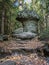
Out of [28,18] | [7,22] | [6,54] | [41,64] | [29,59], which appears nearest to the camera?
[41,64]

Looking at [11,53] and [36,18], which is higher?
[36,18]

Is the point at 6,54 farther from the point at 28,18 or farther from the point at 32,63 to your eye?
the point at 28,18

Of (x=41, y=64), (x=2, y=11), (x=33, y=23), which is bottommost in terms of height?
(x=41, y=64)

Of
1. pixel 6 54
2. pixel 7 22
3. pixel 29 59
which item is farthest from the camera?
pixel 7 22

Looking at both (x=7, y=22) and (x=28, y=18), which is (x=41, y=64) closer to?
(x=28, y=18)

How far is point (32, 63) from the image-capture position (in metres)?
7.08

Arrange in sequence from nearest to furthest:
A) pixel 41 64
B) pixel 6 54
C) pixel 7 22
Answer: pixel 41 64, pixel 6 54, pixel 7 22

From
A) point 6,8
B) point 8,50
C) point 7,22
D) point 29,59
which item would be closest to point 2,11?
point 6,8

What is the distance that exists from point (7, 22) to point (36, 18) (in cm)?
378

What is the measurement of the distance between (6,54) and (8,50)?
0.78ft

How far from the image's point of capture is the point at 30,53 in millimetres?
8688

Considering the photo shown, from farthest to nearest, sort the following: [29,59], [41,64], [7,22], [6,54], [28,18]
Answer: [7,22]
[28,18]
[6,54]
[29,59]
[41,64]

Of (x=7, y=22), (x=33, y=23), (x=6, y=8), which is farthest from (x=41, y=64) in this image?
(x=7, y=22)

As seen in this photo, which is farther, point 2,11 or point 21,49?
point 2,11
